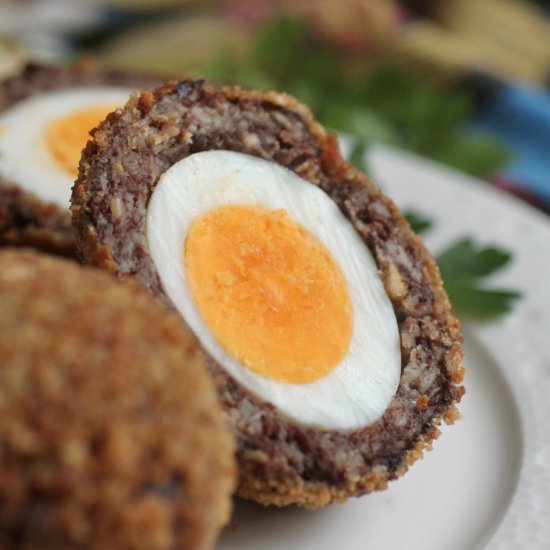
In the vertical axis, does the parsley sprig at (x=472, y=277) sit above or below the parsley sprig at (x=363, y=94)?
above

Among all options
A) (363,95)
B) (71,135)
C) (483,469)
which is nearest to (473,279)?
(483,469)

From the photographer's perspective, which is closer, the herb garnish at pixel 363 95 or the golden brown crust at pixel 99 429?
the golden brown crust at pixel 99 429

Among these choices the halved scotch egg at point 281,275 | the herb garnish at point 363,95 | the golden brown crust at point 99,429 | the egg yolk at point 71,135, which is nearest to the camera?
the golden brown crust at point 99,429

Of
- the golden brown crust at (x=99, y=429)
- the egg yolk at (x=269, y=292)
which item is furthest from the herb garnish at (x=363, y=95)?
the golden brown crust at (x=99, y=429)

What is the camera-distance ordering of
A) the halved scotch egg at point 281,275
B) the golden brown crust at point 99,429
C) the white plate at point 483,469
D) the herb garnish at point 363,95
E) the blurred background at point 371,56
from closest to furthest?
1. the golden brown crust at point 99,429
2. the halved scotch egg at point 281,275
3. the white plate at point 483,469
4. the herb garnish at point 363,95
5. the blurred background at point 371,56

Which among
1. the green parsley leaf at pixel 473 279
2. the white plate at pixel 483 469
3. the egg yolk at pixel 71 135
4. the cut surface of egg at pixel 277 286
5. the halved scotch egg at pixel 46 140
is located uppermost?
the cut surface of egg at pixel 277 286

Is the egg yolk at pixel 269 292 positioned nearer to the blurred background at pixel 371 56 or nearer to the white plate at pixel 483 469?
the white plate at pixel 483 469

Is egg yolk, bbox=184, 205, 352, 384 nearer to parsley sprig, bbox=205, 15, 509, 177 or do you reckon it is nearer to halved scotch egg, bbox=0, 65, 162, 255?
halved scotch egg, bbox=0, 65, 162, 255

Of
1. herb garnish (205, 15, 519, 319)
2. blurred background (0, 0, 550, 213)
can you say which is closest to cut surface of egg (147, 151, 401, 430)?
herb garnish (205, 15, 519, 319)

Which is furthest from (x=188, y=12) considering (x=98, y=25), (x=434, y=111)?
(x=434, y=111)
